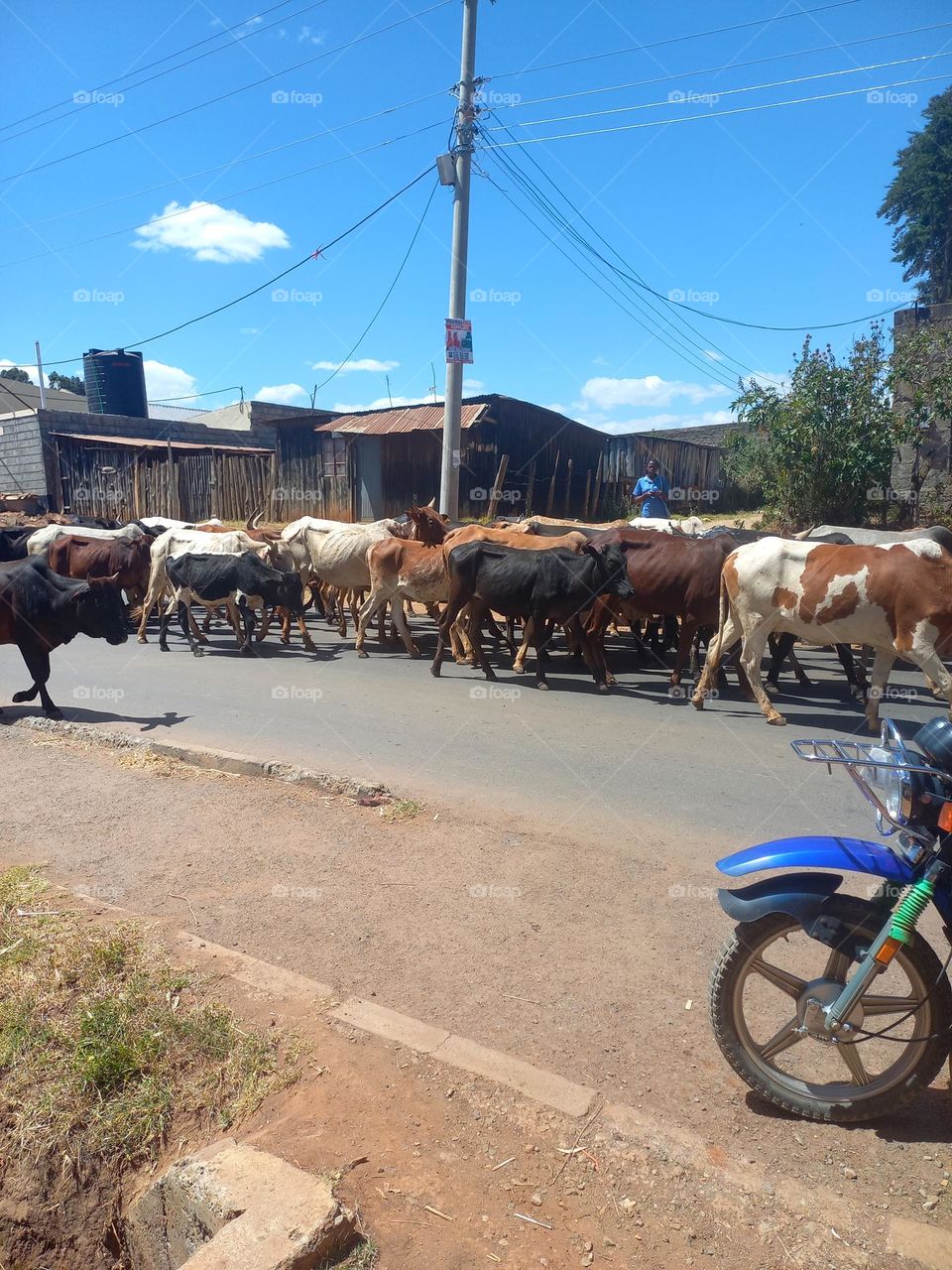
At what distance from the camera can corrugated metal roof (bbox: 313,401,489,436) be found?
72.4 ft

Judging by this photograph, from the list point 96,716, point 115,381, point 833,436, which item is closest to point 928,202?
point 833,436

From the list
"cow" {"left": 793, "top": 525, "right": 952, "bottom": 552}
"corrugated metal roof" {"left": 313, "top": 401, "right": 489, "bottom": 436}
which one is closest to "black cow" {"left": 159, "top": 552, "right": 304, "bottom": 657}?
"cow" {"left": 793, "top": 525, "right": 952, "bottom": 552}

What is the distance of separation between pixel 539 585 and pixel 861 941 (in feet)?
25.5

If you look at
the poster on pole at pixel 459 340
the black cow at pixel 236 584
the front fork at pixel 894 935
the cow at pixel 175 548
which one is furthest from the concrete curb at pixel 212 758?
the poster on pole at pixel 459 340

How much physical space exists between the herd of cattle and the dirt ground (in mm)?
4011

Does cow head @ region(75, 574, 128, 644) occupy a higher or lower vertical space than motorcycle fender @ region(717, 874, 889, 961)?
higher

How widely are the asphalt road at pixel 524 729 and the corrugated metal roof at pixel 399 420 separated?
1095 cm

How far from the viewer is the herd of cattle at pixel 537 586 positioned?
8.28 metres

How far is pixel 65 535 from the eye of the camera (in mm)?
14883

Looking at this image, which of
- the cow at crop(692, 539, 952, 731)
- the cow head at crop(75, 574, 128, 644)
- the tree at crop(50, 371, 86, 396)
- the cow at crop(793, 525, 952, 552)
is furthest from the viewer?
the tree at crop(50, 371, 86, 396)

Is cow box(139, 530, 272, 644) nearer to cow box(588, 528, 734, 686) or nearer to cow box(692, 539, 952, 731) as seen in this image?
cow box(588, 528, 734, 686)

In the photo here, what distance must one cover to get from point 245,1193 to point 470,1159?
712mm

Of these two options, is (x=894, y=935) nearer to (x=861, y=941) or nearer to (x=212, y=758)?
(x=861, y=941)

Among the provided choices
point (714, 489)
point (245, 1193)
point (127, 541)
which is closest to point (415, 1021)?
point (245, 1193)
